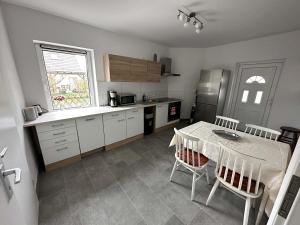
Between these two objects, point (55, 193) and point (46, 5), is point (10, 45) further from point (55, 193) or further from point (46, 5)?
point (55, 193)

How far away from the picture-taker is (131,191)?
69.5 inches

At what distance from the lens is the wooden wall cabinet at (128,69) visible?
2.72 metres

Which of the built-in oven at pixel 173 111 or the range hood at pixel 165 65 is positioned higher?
the range hood at pixel 165 65

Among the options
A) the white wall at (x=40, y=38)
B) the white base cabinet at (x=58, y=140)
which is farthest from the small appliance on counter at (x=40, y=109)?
the white base cabinet at (x=58, y=140)

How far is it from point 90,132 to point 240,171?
2.36 m

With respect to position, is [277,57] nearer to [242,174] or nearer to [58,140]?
[242,174]

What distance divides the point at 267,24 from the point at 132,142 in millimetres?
3652

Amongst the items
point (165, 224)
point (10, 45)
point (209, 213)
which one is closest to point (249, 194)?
point (209, 213)

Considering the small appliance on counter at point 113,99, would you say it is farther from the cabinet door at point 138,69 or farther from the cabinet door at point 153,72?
the cabinet door at point 153,72

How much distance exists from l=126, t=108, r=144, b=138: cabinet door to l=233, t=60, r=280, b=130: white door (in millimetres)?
2900

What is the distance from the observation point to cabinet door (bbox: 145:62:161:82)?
340 cm

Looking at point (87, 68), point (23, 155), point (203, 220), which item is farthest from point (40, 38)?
point (203, 220)

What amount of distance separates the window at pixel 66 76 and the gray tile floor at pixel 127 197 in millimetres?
1274

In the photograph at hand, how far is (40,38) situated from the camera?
211 cm
